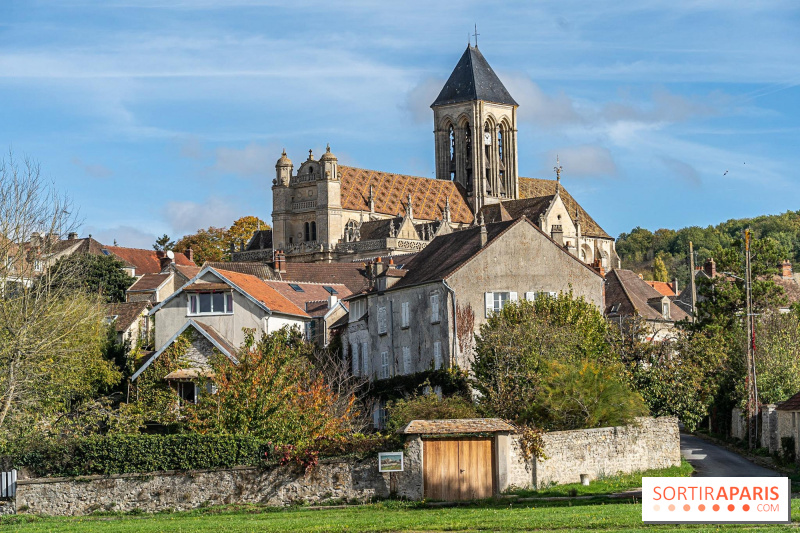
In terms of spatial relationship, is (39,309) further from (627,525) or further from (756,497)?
(756,497)

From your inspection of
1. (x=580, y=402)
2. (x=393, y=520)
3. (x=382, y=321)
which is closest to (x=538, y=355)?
(x=580, y=402)

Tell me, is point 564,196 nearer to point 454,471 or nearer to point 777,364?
point 777,364

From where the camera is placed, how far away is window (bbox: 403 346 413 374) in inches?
1944

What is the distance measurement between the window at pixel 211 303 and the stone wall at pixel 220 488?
17009 millimetres

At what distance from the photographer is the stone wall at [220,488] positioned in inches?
1281


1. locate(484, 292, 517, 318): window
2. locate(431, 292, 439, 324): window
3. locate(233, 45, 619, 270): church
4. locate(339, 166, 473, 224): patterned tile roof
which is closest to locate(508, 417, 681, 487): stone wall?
locate(484, 292, 517, 318): window

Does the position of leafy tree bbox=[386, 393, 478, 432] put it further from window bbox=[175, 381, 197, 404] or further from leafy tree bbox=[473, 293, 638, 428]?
window bbox=[175, 381, 197, 404]

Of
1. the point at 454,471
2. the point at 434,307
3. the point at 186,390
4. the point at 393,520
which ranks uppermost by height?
the point at 434,307

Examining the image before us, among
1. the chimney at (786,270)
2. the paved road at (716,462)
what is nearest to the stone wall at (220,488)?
the paved road at (716,462)

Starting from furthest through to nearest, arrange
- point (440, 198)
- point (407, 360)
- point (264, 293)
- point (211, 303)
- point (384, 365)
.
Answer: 1. point (440, 198)
2. point (264, 293)
3. point (384, 365)
4. point (211, 303)
5. point (407, 360)

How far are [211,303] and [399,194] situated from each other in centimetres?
7320

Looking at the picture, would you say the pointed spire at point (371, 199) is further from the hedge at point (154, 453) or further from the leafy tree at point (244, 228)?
the hedge at point (154, 453)

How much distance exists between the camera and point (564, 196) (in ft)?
459

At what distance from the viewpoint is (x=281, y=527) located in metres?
26.7
